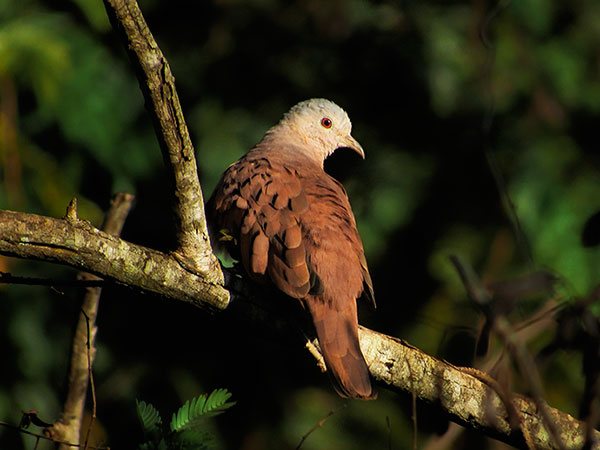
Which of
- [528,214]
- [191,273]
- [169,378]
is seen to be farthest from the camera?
[169,378]

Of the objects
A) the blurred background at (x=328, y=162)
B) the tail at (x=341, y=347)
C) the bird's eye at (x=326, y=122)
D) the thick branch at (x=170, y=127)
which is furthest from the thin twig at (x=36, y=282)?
the blurred background at (x=328, y=162)

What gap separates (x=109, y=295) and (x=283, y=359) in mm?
1403

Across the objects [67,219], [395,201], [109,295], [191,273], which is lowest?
[109,295]

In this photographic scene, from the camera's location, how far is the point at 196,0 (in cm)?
602

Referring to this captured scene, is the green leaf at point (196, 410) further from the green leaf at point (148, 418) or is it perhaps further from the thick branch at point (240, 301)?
the thick branch at point (240, 301)

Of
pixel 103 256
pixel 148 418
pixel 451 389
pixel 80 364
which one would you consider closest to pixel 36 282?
pixel 103 256

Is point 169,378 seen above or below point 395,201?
below

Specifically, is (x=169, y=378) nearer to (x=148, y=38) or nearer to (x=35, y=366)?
(x=35, y=366)

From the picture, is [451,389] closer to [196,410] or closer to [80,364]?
[196,410]

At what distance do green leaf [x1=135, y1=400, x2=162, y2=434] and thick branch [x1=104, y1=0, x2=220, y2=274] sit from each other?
441 millimetres

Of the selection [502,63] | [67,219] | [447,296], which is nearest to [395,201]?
[447,296]

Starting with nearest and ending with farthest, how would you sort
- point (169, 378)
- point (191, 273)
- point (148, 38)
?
1. point (148, 38)
2. point (191, 273)
3. point (169, 378)

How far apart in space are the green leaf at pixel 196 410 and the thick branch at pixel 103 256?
29cm

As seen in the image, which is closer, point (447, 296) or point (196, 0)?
point (447, 296)
